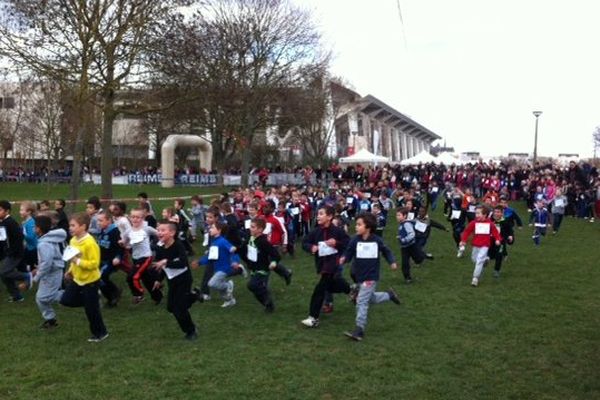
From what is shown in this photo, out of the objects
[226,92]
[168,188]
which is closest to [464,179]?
[226,92]

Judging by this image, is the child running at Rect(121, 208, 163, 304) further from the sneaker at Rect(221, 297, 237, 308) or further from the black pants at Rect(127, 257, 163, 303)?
the sneaker at Rect(221, 297, 237, 308)

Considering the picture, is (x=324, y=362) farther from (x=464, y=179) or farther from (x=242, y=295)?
(x=464, y=179)

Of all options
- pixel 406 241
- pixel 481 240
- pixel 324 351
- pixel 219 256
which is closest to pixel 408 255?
pixel 406 241

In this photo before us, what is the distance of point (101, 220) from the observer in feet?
29.2

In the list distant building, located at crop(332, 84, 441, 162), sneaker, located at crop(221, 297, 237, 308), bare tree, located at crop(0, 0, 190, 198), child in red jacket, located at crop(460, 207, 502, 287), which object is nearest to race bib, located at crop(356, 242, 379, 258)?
sneaker, located at crop(221, 297, 237, 308)

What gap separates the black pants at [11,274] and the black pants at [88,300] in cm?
228

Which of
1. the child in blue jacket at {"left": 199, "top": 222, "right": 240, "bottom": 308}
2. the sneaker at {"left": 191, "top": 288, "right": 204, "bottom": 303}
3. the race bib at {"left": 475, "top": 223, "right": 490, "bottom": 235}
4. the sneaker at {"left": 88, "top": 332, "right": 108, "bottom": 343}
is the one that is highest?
the race bib at {"left": 475, "top": 223, "right": 490, "bottom": 235}

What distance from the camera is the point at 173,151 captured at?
4500cm

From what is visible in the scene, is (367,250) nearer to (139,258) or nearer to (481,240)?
(139,258)

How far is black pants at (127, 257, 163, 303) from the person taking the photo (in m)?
8.99

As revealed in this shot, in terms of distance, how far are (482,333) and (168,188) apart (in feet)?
120

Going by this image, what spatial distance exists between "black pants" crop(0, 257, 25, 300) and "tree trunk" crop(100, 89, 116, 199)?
1165cm

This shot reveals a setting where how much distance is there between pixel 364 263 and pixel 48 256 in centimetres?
408

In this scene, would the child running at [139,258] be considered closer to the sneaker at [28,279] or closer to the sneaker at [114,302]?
the sneaker at [114,302]
